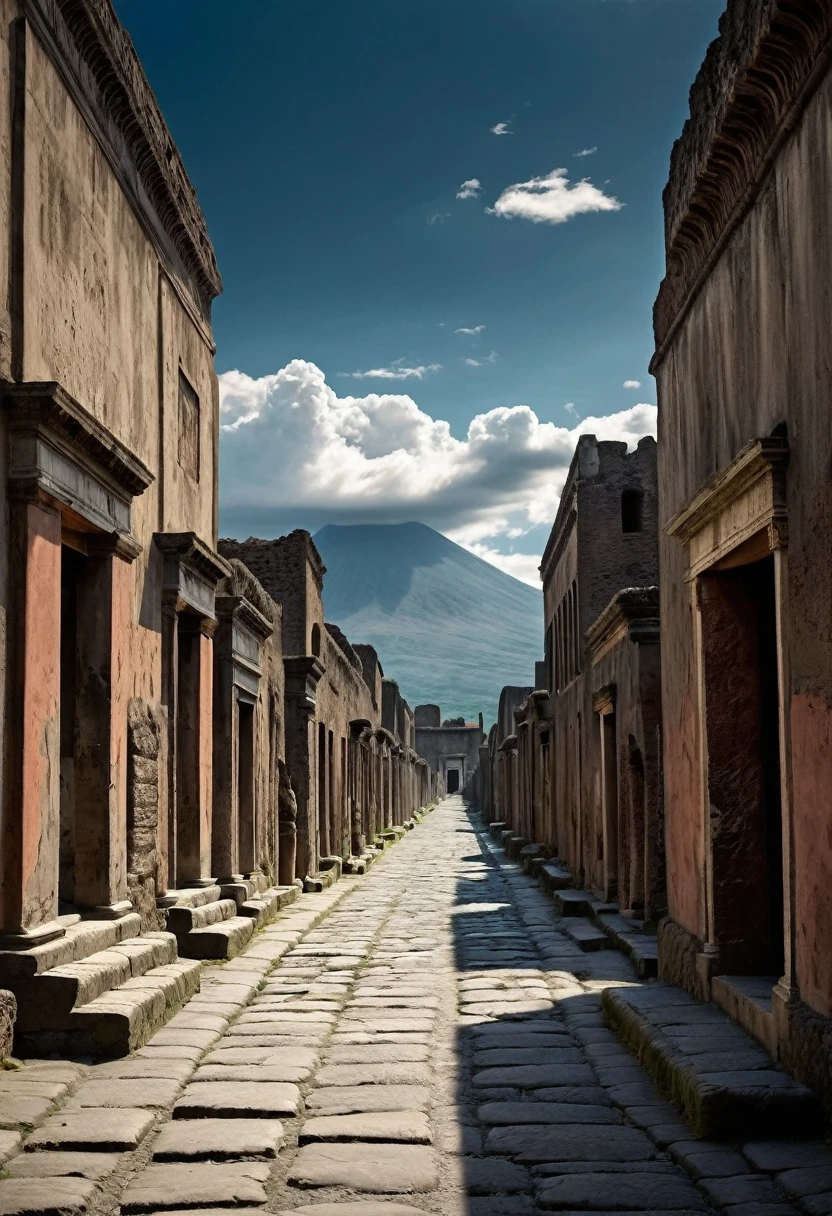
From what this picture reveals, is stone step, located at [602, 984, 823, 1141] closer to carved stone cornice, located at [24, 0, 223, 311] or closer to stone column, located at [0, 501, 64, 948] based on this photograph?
stone column, located at [0, 501, 64, 948]

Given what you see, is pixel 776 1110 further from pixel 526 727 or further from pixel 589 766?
pixel 526 727

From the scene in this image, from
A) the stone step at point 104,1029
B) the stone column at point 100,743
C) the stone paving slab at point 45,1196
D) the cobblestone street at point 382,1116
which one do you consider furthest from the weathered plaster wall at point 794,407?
the stone column at point 100,743

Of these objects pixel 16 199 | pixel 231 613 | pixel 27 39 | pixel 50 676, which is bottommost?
pixel 50 676

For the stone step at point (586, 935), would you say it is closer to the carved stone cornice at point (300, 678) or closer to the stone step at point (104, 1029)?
the stone step at point (104, 1029)

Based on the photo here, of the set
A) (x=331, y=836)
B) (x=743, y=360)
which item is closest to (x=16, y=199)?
(x=743, y=360)

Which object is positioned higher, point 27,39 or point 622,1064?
point 27,39

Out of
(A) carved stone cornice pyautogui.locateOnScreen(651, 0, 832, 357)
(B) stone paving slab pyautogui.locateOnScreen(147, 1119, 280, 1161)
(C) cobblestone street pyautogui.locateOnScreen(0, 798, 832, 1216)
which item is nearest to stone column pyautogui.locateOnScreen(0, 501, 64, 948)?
(C) cobblestone street pyautogui.locateOnScreen(0, 798, 832, 1216)

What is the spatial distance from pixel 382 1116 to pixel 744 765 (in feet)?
9.60

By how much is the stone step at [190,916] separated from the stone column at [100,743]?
1277 mm

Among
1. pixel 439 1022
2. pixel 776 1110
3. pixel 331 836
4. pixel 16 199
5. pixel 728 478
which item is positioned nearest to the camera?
pixel 776 1110

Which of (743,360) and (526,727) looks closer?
(743,360)

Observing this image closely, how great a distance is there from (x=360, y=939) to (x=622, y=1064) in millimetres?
5705

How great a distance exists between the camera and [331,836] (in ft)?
70.0

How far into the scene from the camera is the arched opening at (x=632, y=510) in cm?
2277
